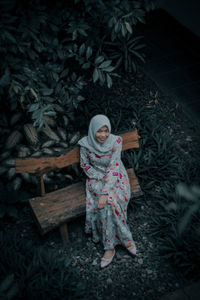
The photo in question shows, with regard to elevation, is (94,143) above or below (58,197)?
above

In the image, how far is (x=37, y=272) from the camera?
324cm

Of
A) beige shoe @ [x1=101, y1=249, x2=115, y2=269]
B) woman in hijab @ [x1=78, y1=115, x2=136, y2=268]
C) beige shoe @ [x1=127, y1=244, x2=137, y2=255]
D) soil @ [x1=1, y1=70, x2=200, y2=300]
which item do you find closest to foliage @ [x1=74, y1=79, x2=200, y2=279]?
soil @ [x1=1, y1=70, x2=200, y2=300]

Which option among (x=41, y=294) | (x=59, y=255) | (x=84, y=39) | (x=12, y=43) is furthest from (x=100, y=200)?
(x=84, y=39)

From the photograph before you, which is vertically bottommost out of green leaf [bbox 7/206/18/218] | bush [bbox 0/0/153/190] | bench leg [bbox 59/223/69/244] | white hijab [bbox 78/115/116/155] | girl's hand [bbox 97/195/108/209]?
bench leg [bbox 59/223/69/244]

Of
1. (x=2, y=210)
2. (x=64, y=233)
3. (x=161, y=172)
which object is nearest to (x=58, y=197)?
(x=64, y=233)

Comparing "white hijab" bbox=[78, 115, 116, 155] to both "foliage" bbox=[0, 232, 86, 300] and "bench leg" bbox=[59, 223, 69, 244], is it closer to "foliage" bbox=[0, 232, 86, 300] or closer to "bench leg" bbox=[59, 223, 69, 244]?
"bench leg" bbox=[59, 223, 69, 244]

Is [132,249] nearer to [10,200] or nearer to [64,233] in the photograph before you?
[64,233]

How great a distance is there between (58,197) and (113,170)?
716mm

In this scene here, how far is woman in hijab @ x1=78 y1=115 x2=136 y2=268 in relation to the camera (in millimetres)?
3416

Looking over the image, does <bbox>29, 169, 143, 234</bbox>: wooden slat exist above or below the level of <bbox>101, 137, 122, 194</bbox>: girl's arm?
below

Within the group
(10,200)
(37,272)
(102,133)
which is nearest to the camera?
(37,272)

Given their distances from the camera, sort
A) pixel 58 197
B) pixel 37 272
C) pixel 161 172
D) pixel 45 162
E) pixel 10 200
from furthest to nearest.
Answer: pixel 161 172
pixel 10 200
pixel 58 197
pixel 45 162
pixel 37 272

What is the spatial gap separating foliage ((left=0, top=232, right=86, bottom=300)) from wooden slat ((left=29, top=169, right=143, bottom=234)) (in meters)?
0.28

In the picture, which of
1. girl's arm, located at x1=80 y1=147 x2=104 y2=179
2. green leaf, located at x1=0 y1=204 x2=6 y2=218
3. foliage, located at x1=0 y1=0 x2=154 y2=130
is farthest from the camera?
green leaf, located at x1=0 y1=204 x2=6 y2=218
